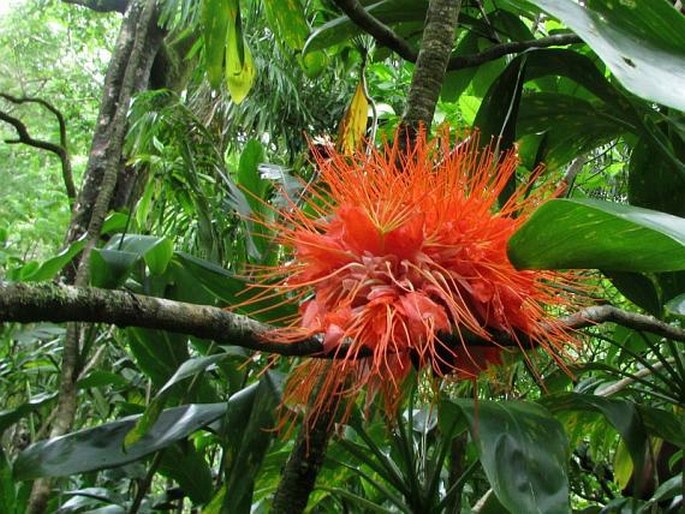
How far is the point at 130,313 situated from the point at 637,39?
44cm

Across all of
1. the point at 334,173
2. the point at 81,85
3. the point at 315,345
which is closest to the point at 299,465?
the point at 315,345

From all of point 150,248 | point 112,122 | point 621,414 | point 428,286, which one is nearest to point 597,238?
point 428,286

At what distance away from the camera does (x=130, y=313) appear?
35 centimetres

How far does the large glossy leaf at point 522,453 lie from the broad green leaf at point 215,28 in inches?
28.6

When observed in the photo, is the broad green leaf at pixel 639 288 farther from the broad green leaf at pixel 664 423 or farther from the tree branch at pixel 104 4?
the tree branch at pixel 104 4

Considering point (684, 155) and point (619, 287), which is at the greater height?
point (684, 155)

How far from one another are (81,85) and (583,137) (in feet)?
20.7

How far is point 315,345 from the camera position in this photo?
475mm

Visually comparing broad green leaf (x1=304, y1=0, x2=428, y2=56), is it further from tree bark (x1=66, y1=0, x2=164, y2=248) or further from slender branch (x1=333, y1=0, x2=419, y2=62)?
tree bark (x1=66, y1=0, x2=164, y2=248)

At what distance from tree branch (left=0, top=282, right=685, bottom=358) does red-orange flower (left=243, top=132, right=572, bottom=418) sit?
2.5 inches

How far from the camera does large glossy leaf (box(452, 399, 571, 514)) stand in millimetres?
526

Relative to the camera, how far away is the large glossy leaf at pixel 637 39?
1.46ft

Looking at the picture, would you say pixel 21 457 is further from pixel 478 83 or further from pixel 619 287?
pixel 478 83

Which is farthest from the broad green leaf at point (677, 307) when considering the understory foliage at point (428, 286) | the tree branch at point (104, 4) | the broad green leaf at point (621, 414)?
the tree branch at point (104, 4)
